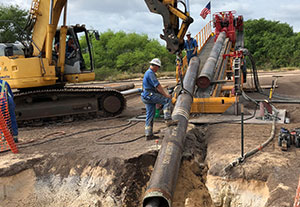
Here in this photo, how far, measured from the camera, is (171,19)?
7.02 m

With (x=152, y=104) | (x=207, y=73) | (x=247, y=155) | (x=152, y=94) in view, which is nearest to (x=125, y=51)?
(x=207, y=73)

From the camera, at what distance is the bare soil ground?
4.43 metres

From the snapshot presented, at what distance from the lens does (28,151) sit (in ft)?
20.2

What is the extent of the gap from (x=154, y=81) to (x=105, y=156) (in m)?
1.90

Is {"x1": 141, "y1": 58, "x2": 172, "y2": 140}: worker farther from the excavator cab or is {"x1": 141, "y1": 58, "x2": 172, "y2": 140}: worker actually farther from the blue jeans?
the excavator cab

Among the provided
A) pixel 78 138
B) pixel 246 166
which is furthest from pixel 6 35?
pixel 246 166

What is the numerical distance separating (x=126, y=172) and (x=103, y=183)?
46 centimetres

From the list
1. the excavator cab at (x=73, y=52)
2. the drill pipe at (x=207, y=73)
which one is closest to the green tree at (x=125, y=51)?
the drill pipe at (x=207, y=73)

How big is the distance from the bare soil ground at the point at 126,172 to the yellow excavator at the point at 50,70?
99.8 inches

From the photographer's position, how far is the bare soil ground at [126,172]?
4.43m

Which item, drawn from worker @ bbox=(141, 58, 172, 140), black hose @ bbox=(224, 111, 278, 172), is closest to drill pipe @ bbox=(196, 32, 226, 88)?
worker @ bbox=(141, 58, 172, 140)

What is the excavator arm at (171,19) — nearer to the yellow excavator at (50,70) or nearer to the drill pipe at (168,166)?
the drill pipe at (168,166)

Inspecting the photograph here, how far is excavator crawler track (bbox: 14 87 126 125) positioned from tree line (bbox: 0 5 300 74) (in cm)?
2500

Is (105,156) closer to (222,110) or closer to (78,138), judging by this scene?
(78,138)
